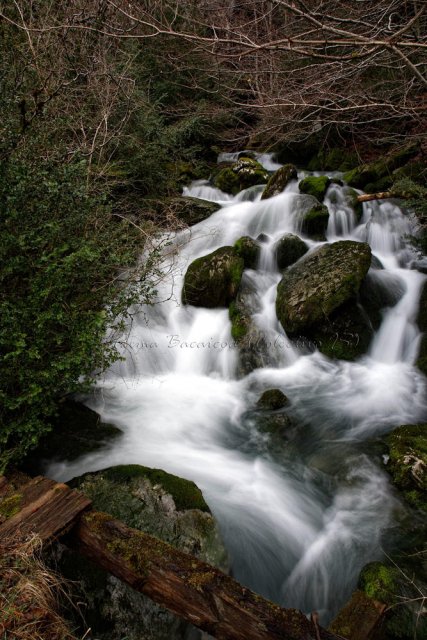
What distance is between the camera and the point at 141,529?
9.45ft

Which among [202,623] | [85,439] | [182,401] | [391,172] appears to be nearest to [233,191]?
[391,172]

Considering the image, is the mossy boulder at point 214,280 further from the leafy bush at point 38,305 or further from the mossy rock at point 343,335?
the leafy bush at point 38,305

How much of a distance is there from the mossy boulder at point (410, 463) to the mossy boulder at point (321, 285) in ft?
8.50

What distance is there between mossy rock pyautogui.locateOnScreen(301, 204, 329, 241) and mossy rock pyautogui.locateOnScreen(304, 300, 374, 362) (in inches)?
112

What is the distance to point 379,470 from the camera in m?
4.30

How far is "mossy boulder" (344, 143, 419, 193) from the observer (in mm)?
10906

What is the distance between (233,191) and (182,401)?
857cm

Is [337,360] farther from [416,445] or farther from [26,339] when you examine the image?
[26,339]

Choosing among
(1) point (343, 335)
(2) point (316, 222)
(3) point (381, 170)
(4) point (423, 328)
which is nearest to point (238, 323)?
(1) point (343, 335)

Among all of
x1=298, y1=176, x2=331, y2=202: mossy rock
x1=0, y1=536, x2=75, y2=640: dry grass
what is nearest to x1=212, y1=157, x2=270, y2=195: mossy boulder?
x1=298, y1=176, x2=331, y2=202: mossy rock

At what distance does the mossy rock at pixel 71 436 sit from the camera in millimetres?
4047

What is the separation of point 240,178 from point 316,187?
3008 millimetres

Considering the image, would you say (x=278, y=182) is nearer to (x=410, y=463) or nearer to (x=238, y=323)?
(x=238, y=323)

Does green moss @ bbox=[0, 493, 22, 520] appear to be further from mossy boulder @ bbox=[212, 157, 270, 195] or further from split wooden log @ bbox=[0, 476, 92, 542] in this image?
mossy boulder @ bbox=[212, 157, 270, 195]
